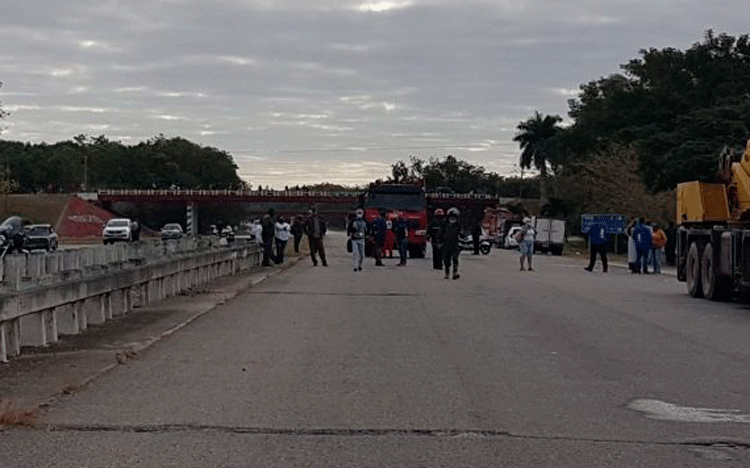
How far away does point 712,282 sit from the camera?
899 inches

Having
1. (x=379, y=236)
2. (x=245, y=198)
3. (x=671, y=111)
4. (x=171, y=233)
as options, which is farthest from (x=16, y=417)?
(x=245, y=198)

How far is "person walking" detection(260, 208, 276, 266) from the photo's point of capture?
35594 mm

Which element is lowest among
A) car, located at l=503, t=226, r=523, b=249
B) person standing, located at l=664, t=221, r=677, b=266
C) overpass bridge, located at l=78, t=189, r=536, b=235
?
car, located at l=503, t=226, r=523, b=249

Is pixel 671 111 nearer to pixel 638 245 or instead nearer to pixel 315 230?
pixel 638 245

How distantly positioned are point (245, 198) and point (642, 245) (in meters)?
62.9

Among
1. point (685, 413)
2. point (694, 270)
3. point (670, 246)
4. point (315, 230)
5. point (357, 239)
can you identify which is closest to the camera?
point (685, 413)

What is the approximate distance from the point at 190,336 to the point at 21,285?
2902 mm

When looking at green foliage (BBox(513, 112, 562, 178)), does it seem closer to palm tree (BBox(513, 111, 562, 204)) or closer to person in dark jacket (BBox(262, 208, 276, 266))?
palm tree (BBox(513, 111, 562, 204))

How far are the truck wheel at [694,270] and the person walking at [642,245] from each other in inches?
434

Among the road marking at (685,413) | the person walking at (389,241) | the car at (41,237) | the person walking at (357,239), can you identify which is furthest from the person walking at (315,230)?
the road marking at (685,413)

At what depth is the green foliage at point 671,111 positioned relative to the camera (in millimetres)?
48531

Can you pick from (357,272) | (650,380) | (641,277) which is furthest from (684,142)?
(650,380)

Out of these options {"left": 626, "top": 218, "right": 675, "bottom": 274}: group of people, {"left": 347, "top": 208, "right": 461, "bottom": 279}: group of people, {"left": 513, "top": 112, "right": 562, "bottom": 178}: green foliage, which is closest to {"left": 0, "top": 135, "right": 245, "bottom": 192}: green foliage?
{"left": 513, "top": 112, "right": 562, "bottom": 178}: green foliage

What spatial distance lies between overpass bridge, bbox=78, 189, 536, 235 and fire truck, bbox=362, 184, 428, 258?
22282 millimetres
